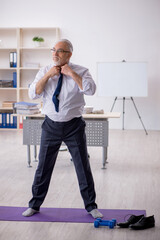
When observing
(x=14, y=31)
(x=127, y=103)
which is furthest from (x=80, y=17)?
(x=127, y=103)

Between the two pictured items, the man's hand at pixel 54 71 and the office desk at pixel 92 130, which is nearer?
the man's hand at pixel 54 71

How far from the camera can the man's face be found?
319 cm

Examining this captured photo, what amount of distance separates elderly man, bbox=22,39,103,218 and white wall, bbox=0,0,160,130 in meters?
5.54

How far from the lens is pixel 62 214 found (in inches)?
135

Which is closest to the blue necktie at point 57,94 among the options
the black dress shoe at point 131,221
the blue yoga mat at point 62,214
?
the blue yoga mat at point 62,214

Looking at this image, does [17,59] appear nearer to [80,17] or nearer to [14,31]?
[14,31]

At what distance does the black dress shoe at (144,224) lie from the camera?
3.11 metres

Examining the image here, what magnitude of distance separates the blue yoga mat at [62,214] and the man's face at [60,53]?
1.20m

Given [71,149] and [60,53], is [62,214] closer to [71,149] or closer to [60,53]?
[71,149]

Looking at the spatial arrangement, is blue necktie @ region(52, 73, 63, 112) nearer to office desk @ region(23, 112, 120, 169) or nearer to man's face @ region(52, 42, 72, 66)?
man's face @ region(52, 42, 72, 66)

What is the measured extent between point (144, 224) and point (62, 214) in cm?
69

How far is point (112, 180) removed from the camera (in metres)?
4.63

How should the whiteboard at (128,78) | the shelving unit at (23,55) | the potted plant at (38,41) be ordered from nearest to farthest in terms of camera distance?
1. the whiteboard at (128,78)
2. the potted plant at (38,41)
3. the shelving unit at (23,55)

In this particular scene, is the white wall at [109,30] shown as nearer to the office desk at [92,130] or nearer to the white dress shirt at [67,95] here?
the office desk at [92,130]
